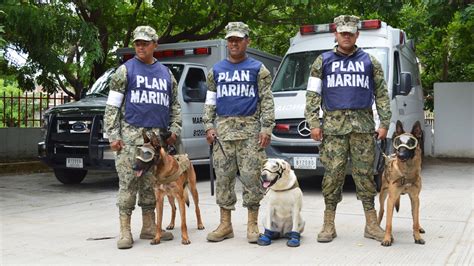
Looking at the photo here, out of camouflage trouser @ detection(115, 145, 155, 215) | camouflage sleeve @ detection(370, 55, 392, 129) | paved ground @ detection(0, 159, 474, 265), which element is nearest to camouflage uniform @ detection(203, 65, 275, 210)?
paved ground @ detection(0, 159, 474, 265)

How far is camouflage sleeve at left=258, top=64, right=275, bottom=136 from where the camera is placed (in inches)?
213

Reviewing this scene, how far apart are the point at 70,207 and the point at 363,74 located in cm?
428

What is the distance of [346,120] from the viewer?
5.38 m

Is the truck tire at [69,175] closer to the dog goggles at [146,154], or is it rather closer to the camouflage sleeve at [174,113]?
the camouflage sleeve at [174,113]

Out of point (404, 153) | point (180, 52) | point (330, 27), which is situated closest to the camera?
point (404, 153)

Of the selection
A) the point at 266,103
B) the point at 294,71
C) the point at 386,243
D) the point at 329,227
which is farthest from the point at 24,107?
the point at 386,243

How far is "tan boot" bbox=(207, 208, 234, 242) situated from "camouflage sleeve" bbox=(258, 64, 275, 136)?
2.89ft

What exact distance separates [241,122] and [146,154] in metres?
0.96

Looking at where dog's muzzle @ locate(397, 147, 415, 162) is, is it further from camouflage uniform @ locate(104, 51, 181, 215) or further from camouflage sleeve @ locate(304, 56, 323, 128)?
camouflage uniform @ locate(104, 51, 181, 215)

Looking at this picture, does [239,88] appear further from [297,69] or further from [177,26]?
[177,26]

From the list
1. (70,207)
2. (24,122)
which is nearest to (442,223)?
(70,207)

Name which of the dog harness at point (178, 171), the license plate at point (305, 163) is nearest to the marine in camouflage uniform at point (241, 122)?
the dog harness at point (178, 171)

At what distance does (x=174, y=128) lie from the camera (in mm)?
5605

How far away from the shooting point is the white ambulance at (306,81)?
815cm
